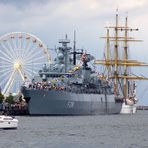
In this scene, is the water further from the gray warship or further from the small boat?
the gray warship

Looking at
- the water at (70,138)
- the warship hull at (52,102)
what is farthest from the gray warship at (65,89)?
the water at (70,138)

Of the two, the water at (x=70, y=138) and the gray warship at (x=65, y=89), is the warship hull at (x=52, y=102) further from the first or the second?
the water at (x=70, y=138)

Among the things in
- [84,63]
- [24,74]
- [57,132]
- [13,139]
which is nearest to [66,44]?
[84,63]

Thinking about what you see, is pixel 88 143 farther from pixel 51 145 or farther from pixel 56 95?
pixel 56 95

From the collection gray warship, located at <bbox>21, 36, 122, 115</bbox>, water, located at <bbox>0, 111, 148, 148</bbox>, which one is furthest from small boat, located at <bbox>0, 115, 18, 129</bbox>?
gray warship, located at <bbox>21, 36, 122, 115</bbox>

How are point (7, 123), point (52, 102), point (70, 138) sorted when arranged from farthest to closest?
point (52, 102)
point (7, 123)
point (70, 138)

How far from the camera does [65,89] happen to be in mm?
177875

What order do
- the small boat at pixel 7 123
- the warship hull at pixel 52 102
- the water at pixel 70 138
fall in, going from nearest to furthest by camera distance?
the water at pixel 70 138, the small boat at pixel 7 123, the warship hull at pixel 52 102

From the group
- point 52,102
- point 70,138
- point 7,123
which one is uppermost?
point 52,102

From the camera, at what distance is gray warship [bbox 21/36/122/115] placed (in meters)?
173

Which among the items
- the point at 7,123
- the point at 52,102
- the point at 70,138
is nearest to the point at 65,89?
the point at 52,102

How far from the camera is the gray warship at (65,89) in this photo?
17288 centimetres

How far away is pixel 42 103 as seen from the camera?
172 metres

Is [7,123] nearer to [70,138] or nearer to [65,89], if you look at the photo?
[70,138]
